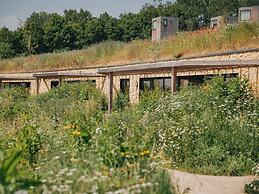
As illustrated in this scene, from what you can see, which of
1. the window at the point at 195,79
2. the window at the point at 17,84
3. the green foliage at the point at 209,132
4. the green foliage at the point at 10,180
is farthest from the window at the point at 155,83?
the green foliage at the point at 10,180

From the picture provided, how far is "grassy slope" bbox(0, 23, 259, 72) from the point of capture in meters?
14.2

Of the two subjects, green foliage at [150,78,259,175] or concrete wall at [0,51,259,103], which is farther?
concrete wall at [0,51,259,103]

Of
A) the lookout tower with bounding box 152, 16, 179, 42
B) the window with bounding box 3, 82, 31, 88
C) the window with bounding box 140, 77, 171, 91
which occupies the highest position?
the lookout tower with bounding box 152, 16, 179, 42

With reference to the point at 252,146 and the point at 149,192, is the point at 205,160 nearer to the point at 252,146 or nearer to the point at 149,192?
the point at 252,146

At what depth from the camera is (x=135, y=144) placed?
525 centimetres

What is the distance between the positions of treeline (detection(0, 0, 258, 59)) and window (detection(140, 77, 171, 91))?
81.3 ft

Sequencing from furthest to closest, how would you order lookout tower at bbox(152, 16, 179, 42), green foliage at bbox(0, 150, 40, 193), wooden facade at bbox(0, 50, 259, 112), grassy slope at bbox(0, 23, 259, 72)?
lookout tower at bbox(152, 16, 179, 42)
grassy slope at bbox(0, 23, 259, 72)
wooden facade at bbox(0, 50, 259, 112)
green foliage at bbox(0, 150, 40, 193)

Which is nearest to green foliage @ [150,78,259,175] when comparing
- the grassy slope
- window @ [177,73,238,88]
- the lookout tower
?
window @ [177,73,238,88]

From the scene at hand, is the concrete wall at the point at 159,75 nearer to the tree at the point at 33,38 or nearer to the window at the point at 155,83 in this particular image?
the window at the point at 155,83

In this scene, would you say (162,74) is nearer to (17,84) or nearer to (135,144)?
(135,144)

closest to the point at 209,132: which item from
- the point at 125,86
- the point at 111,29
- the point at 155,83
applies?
the point at 155,83

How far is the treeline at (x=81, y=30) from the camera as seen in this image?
43250 mm

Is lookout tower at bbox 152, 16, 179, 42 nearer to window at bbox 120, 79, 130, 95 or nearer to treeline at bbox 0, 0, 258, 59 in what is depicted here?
window at bbox 120, 79, 130, 95

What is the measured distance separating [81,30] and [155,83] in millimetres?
32826
